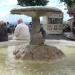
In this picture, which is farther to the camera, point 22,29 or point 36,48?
point 22,29

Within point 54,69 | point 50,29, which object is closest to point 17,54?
point 54,69

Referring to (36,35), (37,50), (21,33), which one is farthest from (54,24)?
(37,50)

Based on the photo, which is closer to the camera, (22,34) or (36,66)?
(36,66)

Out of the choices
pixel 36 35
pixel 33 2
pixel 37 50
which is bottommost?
pixel 37 50

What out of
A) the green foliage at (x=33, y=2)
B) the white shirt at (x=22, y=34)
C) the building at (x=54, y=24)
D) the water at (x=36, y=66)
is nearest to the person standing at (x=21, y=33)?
the white shirt at (x=22, y=34)

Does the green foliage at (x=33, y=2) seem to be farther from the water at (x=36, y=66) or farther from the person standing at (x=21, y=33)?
the water at (x=36, y=66)

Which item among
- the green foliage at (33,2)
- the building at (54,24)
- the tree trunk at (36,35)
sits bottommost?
the building at (54,24)

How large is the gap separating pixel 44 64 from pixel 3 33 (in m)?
8.27

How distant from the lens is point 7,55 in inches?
448

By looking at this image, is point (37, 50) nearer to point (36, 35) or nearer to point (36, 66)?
point (36, 35)

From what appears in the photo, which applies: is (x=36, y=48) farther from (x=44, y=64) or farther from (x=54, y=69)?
(x=54, y=69)

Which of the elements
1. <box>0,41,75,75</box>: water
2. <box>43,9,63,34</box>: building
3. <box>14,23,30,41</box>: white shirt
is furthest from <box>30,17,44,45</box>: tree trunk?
<box>43,9,63,34</box>: building

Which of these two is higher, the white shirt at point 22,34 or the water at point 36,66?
the white shirt at point 22,34

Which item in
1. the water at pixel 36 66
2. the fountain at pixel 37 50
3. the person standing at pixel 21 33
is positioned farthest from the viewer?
the person standing at pixel 21 33
